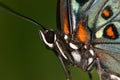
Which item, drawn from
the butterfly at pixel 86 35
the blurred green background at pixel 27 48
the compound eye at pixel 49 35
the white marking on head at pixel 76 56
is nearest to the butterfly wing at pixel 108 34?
the butterfly at pixel 86 35

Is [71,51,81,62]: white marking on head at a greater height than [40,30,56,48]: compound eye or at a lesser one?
lesser

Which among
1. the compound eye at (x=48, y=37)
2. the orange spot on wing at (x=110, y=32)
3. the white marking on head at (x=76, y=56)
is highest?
the compound eye at (x=48, y=37)

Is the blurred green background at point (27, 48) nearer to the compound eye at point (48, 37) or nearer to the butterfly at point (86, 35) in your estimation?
the butterfly at point (86, 35)

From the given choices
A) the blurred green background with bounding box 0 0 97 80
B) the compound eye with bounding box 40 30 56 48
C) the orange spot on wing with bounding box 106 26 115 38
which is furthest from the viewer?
the blurred green background with bounding box 0 0 97 80

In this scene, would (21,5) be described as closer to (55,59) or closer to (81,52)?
(55,59)

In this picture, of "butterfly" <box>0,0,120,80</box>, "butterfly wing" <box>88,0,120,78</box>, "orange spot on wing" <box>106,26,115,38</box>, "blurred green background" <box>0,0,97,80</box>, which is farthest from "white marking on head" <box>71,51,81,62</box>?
"blurred green background" <box>0,0,97,80</box>

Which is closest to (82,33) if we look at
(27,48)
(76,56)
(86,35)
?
(86,35)

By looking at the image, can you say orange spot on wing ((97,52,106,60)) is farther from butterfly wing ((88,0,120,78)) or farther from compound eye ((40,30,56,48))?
compound eye ((40,30,56,48))
